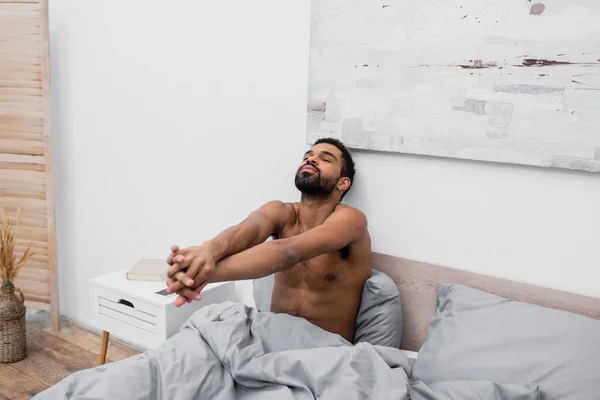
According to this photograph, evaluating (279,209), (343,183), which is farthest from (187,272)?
(343,183)

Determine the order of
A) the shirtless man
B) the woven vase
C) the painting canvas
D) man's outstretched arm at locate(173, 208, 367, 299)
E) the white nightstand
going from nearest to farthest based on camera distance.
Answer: man's outstretched arm at locate(173, 208, 367, 299) < the painting canvas < the shirtless man < the white nightstand < the woven vase

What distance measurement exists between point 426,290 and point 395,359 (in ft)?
1.33

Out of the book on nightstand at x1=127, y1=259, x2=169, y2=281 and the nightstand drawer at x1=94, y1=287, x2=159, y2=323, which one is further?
the book on nightstand at x1=127, y1=259, x2=169, y2=281

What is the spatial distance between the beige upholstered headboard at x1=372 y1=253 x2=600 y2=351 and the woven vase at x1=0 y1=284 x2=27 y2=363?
1807mm

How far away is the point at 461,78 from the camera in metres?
1.90

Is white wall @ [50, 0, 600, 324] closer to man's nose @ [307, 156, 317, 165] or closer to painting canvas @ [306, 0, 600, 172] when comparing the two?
painting canvas @ [306, 0, 600, 172]

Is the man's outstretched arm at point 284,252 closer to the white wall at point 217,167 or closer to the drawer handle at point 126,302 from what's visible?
the white wall at point 217,167

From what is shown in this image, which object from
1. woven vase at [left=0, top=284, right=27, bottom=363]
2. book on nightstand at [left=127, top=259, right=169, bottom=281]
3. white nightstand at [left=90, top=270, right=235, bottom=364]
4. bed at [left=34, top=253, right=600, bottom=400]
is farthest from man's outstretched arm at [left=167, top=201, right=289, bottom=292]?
woven vase at [left=0, top=284, right=27, bottom=363]

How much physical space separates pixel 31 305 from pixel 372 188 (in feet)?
6.94

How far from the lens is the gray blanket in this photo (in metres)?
1.47

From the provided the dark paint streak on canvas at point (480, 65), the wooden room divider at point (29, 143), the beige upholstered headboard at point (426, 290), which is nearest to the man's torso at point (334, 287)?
the beige upholstered headboard at point (426, 290)

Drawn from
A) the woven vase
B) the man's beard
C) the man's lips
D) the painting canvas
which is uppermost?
the painting canvas

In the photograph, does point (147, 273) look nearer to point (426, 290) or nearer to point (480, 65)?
point (426, 290)

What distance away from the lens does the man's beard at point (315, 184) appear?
205cm
